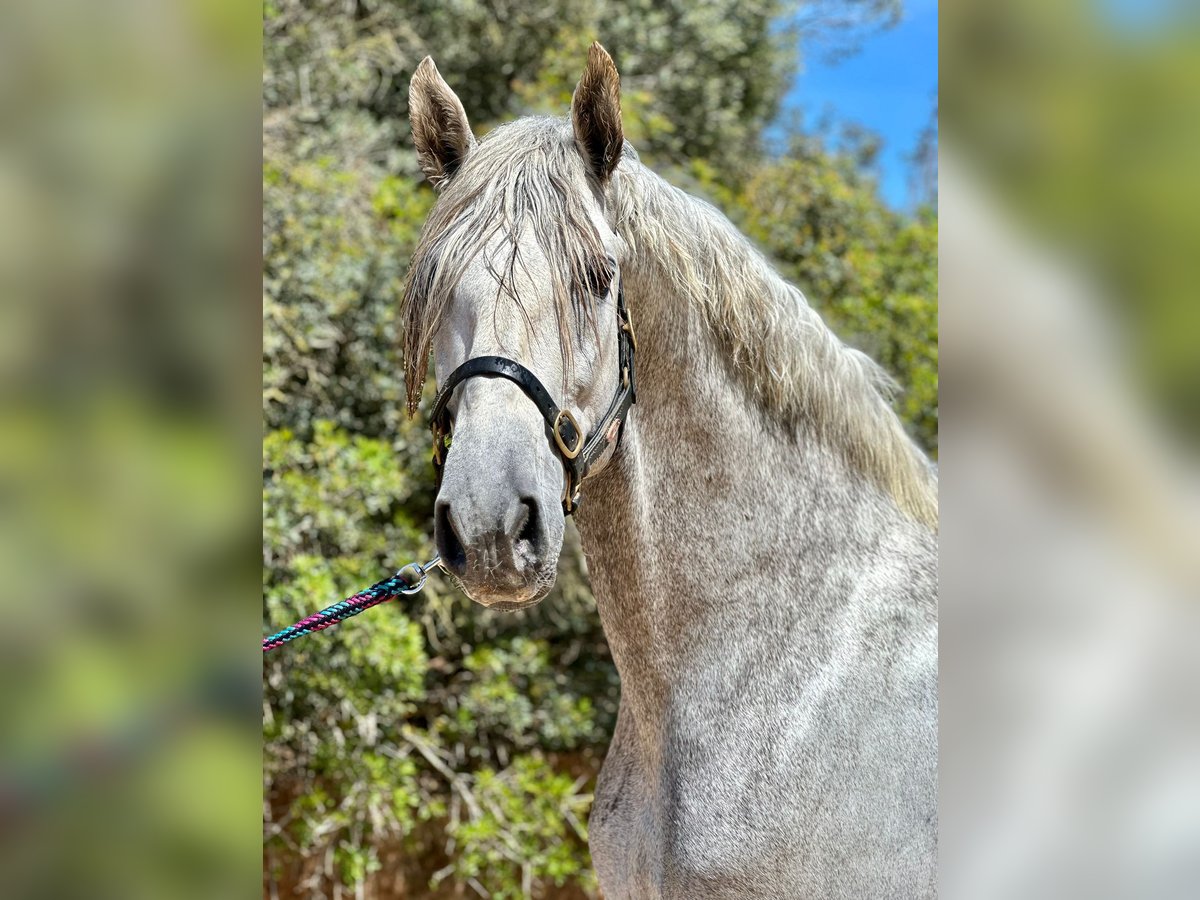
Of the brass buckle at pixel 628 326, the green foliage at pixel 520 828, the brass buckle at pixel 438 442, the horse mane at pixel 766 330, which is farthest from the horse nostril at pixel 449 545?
the green foliage at pixel 520 828

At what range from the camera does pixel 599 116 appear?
1.54 meters

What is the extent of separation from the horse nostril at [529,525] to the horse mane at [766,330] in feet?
1.61

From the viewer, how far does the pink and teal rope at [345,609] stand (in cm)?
141

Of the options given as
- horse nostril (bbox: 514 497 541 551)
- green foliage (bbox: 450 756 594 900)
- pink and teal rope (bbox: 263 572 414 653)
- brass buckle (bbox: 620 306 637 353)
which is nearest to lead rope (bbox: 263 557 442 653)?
pink and teal rope (bbox: 263 572 414 653)

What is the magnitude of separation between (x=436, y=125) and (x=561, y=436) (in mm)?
626

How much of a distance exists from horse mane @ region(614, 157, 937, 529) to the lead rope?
0.60 meters

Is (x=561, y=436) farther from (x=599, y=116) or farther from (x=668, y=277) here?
(x=599, y=116)

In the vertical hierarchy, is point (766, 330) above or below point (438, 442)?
above

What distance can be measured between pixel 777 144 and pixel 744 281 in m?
4.85
